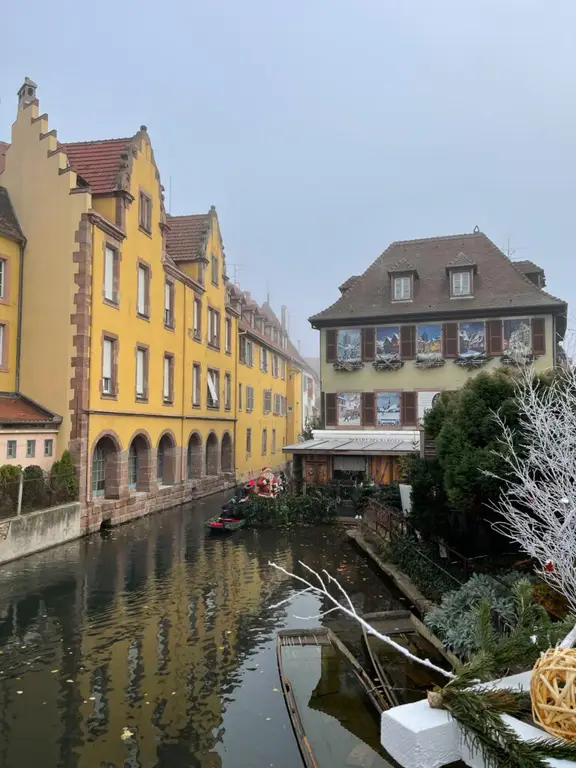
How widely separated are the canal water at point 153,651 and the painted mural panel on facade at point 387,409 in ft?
39.3

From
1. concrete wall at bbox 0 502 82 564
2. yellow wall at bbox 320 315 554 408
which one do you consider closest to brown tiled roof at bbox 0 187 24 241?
concrete wall at bbox 0 502 82 564

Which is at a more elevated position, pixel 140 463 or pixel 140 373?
pixel 140 373

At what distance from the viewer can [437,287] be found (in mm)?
29641

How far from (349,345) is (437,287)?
17.0ft

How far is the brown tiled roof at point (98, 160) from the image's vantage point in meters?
23.3

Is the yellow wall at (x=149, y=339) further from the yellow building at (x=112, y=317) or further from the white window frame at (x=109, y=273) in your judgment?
the white window frame at (x=109, y=273)

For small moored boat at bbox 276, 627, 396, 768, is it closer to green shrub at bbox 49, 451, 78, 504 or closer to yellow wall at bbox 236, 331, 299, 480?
green shrub at bbox 49, 451, 78, 504

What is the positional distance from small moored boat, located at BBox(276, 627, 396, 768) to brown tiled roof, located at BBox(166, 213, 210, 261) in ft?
83.1

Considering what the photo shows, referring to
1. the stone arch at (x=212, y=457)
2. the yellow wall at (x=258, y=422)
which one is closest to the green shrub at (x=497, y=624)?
the stone arch at (x=212, y=457)

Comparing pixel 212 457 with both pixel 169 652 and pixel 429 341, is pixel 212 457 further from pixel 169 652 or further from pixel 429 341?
pixel 169 652

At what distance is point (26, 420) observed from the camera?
18781mm

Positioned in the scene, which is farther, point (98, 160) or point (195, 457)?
point (195, 457)

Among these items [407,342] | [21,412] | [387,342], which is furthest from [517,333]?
[21,412]

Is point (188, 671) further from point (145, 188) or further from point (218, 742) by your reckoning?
point (145, 188)
